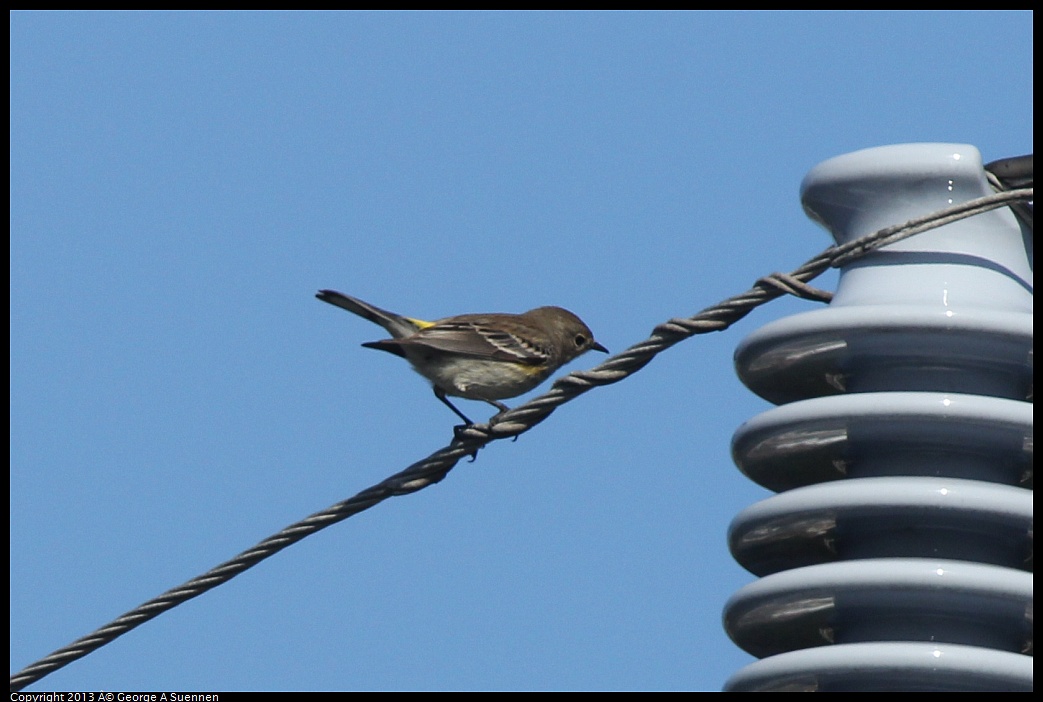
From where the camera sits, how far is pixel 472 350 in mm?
10031

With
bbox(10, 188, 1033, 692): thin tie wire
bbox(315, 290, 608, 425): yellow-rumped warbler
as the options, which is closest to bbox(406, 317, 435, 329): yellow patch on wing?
bbox(315, 290, 608, 425): yellow-rumped warbler

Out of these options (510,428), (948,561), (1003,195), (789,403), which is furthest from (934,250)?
Result: (510,428)

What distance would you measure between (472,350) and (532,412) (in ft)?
12.1

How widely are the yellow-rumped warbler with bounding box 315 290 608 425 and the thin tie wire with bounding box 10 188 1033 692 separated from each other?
8.84 feet

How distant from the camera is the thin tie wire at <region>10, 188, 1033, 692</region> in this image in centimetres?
529

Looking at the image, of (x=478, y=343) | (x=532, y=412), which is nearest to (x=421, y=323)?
(x=478, y=343)

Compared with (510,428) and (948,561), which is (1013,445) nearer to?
(948,561)

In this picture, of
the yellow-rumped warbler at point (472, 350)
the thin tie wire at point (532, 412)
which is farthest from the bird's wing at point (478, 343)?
the thin tie wire at point (532, 412)

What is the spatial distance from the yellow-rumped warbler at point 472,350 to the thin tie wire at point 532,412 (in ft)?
8.84

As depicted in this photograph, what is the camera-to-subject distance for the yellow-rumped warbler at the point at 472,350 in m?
9.84

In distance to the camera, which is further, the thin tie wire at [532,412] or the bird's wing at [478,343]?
the bird's wing at [478,343]

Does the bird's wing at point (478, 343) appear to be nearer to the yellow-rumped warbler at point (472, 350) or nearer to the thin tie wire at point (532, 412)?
the yellow-rumped warbler at point (472, 350)

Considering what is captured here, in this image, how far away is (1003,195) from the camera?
526cm

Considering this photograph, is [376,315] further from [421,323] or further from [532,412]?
[532,412]
